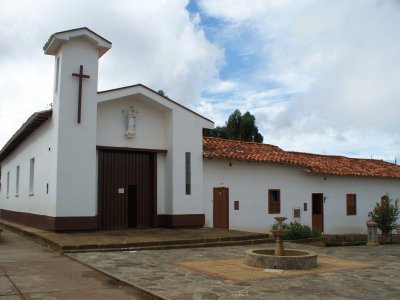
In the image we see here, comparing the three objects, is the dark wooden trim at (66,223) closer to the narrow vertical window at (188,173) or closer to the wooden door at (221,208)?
the narrow vertical window at (188,173)

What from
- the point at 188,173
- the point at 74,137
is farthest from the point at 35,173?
the point at 188,173

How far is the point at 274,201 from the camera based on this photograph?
21.4 meters

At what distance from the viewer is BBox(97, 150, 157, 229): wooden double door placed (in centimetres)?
1702

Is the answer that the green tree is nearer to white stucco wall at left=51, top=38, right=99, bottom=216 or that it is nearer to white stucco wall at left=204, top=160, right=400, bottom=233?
white stucco wall at left=204, top=160, right=400, bottom=233

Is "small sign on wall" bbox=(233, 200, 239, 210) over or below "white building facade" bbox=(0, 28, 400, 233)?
below

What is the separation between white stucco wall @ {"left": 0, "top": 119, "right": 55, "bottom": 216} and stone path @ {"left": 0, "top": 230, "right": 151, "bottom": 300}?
17.1 feet

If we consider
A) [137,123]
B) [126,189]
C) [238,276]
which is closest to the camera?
[238,276]

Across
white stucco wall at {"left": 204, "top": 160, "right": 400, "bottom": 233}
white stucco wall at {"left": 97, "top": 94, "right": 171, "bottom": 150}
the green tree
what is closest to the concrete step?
white stucco wall at {"left": 204, "top": 160, "right": 400, "bottom": 233}

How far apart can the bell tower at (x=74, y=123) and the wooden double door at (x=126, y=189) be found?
2.91 ft

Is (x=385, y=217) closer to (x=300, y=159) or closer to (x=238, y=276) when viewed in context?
(x=300, y=159)

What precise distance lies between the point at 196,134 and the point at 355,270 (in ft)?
32.4

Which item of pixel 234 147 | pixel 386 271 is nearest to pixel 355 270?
pixel 386 271

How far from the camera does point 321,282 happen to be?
8312 millimetres

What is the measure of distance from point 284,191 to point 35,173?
36.7ft
